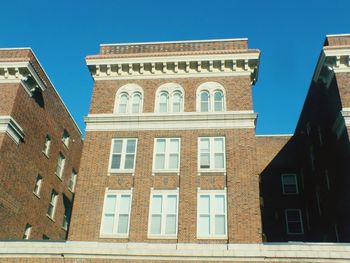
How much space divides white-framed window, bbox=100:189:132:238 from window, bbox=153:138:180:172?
94.8 inches

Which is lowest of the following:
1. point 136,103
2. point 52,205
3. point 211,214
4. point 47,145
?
point 211,214

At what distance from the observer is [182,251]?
66.9 feet

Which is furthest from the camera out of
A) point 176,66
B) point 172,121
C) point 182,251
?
point 176,66

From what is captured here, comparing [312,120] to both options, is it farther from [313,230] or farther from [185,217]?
[185,217]

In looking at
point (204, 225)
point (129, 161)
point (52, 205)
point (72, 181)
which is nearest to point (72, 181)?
point (72, 181)

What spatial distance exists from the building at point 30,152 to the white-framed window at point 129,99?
21.4ft

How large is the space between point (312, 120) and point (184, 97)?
12.9 metres

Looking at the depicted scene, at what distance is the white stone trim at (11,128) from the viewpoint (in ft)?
82.5

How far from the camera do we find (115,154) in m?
24.3

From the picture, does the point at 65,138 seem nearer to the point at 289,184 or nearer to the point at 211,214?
the point at 211,214

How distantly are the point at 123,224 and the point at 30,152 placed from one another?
10.5 metres

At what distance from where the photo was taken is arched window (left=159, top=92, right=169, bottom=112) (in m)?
25.7

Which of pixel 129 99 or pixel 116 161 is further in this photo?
pixel 129 99

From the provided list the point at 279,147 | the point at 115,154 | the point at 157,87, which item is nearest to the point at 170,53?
the point at 157,87
